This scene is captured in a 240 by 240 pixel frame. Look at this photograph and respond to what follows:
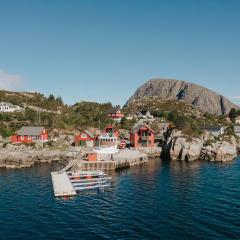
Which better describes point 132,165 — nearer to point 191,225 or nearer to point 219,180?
point 219,180

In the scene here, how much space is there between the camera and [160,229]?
150ft

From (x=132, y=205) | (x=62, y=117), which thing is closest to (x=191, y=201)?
(x=132, y=205)

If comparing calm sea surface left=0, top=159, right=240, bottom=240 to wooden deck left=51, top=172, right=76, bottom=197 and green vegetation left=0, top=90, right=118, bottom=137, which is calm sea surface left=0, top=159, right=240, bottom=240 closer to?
wooden deck left=51, top=172, right=76, bottom=197

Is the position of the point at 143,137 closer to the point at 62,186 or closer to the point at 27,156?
the point at 27,156

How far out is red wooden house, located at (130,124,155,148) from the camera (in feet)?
393

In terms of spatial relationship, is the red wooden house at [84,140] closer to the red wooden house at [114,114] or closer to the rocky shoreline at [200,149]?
the rocky shoreline at [200,149]

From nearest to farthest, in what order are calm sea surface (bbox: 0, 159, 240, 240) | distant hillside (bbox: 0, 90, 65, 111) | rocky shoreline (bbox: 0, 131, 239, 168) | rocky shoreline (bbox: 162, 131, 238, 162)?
calm sea surface (bbox: 0, 159, 240, 240)
rocky shoreline (bbox: 0, 131, 239, 168)
rocky shoreline (bbox: 162, 131, 238, 162)
distant hillside (bbox: 0, 90, 65, 111)

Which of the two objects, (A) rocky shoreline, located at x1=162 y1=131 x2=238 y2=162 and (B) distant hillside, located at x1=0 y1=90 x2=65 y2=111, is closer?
(A) rocky shoreline, located at x1=162 y1=131 x2=238 y2=162

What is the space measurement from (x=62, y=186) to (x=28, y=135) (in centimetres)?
5090

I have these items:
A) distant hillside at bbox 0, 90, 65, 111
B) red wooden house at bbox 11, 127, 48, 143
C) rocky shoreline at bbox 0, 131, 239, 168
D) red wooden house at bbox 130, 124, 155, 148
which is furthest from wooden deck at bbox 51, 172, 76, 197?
distant hillside at bbox 0, 90, 65, 111

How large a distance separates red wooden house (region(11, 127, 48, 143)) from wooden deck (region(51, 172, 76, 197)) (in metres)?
39.1

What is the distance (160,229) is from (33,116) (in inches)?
4049

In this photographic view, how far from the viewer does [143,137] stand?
394 feet

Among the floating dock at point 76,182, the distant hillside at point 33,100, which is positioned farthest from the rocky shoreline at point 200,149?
the distant hillside at point 33,100
